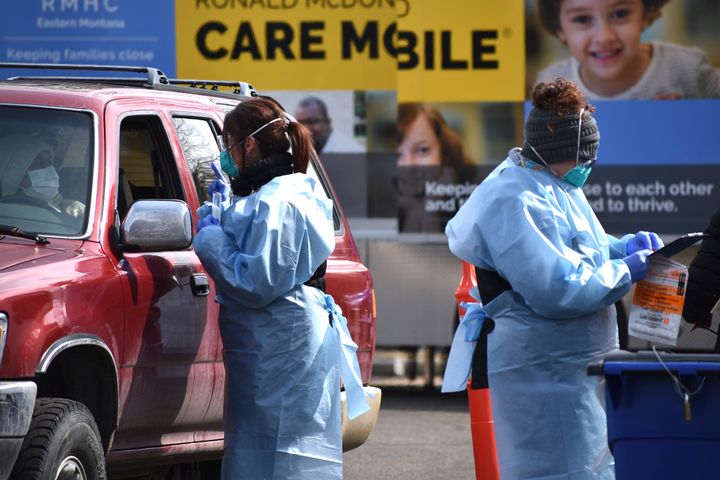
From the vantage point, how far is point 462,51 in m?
12.8

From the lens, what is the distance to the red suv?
204 inches

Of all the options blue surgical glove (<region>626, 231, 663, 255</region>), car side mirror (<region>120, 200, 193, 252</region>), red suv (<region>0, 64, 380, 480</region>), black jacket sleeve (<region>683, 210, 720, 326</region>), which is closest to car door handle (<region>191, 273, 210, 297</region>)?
red suv (<region>0, 64, 380, 480</region>)

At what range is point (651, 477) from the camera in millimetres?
4504

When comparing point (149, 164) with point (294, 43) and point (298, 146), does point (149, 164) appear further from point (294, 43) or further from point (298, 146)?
point (294, 43)

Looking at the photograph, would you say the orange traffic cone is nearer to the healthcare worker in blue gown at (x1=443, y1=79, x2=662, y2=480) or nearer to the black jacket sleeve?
the black jacket sleeve

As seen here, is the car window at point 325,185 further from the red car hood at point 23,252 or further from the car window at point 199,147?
the red car hood at point 23,252

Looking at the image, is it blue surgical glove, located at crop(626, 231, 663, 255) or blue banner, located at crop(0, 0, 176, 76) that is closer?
blue surgical glove, located at crop(626, 231, 663, 255)

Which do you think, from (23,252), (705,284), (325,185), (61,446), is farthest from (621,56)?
(61,446)

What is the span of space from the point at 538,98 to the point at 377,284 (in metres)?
7.46

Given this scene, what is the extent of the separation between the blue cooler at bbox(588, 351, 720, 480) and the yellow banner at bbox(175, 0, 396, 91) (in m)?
8.56

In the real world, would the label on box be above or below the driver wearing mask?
below

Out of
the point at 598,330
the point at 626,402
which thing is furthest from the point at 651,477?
the point at 598,330

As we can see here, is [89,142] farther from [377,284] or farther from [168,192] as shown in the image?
[377,284]

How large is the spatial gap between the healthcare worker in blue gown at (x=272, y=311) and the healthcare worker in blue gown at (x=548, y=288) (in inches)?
22.5
